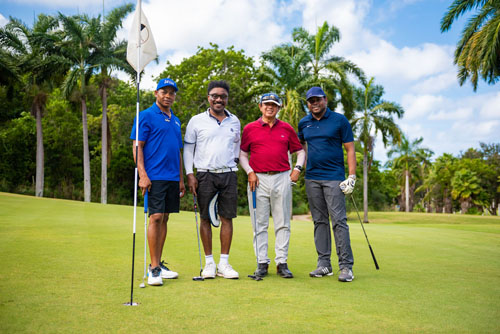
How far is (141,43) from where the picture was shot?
5316 millimetres

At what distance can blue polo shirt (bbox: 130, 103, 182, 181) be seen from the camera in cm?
489

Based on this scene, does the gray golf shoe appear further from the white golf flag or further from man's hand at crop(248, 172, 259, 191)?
the white golf flag

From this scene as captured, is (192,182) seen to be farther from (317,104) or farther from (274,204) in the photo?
(317,104)

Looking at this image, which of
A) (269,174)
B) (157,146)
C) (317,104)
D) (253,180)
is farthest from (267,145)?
(157,146)

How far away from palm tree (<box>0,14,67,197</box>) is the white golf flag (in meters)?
30.7

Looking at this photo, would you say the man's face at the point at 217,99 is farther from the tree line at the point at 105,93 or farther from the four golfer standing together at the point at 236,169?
the tree line at the point at 105,93

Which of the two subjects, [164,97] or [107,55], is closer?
[164,97]

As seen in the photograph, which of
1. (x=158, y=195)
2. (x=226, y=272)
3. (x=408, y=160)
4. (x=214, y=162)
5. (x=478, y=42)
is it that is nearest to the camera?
(x=158, y=195)

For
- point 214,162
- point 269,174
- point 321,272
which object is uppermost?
point 214,162

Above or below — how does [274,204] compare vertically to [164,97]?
below

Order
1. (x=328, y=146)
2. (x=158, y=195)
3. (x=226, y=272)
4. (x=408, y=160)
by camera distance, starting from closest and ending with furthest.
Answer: (x=158, y=195) < (x=226, y=272) < (x=328, y=146) < (x=408, y=160)

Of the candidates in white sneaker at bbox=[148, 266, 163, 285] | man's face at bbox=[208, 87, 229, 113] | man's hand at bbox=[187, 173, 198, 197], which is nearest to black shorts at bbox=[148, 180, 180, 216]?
man's hand at bbox=[187, 173, 198, 197]

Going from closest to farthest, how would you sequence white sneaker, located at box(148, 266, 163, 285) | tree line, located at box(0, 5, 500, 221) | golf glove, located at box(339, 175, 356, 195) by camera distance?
1. white sneaker, located at box(148, 266, 163, 285)
2. golf glove, located at box(339, 175, 356, 195)
3. tree line, located at box(0, 5, 500, 221)

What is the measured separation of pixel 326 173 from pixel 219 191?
1367mm
